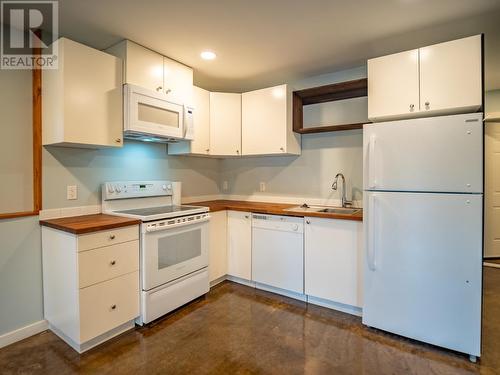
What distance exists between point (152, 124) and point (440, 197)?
93.0 inches

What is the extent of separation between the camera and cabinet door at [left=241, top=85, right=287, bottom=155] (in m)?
3.07

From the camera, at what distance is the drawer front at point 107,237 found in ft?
6.26

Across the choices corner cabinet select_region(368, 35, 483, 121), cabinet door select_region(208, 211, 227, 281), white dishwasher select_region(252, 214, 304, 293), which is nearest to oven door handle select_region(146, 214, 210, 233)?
cabinet door select_region(208, 211, 227, 281)

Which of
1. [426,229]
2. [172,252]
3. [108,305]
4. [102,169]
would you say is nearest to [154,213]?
[172,252]

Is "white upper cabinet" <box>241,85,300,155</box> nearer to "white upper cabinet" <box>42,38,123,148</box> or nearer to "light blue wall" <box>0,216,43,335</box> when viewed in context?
"white upper cabinet" <box>42,38,123,148</box>

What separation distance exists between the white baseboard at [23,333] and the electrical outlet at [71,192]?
3.32 feet

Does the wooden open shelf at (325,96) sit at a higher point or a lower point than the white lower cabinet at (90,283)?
higher

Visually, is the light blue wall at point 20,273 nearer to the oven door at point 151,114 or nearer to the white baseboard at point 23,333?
the white baseboard at point 23,333

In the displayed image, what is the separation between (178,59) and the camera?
2703 mm

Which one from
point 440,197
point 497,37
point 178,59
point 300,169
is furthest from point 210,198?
point 497,37

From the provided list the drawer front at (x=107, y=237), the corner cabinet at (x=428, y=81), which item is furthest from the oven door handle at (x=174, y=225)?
the corner cabinet at (x=428, y=81)

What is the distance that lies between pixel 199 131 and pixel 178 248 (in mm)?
1346

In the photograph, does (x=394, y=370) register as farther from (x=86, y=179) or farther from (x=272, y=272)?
(x=86, y=179)

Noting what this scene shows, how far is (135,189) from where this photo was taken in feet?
8.98
